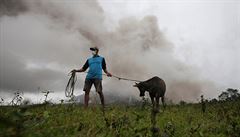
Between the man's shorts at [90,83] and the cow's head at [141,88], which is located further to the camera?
the cow's head at [141,88]

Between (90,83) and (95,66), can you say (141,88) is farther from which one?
(95,66)

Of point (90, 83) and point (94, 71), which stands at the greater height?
point (94, 71)

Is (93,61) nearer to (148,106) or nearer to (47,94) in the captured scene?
(148,106)

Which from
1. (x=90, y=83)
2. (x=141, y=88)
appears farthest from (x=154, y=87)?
(x=90, y=83)

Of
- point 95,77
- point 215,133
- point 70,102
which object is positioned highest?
point 95,77

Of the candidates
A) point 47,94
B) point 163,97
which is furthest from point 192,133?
point 163,97

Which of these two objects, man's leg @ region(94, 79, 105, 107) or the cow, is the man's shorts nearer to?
man's leg @ region(94, 79, 105, 107)

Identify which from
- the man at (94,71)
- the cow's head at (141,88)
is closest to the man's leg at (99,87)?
the man at (94,71)

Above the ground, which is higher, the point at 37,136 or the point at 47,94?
the point at 47,94

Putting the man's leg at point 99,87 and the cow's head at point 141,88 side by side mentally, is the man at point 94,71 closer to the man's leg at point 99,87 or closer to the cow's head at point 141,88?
the man's leg at point 99,87

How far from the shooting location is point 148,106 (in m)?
13.5

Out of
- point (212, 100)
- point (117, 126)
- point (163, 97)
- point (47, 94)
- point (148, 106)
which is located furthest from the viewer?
point (212, 100)

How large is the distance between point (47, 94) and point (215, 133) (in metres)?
3.93

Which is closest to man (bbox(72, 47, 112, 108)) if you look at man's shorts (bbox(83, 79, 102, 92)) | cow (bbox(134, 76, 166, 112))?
man's shorts (bbox(83, 79, 102, 92))
